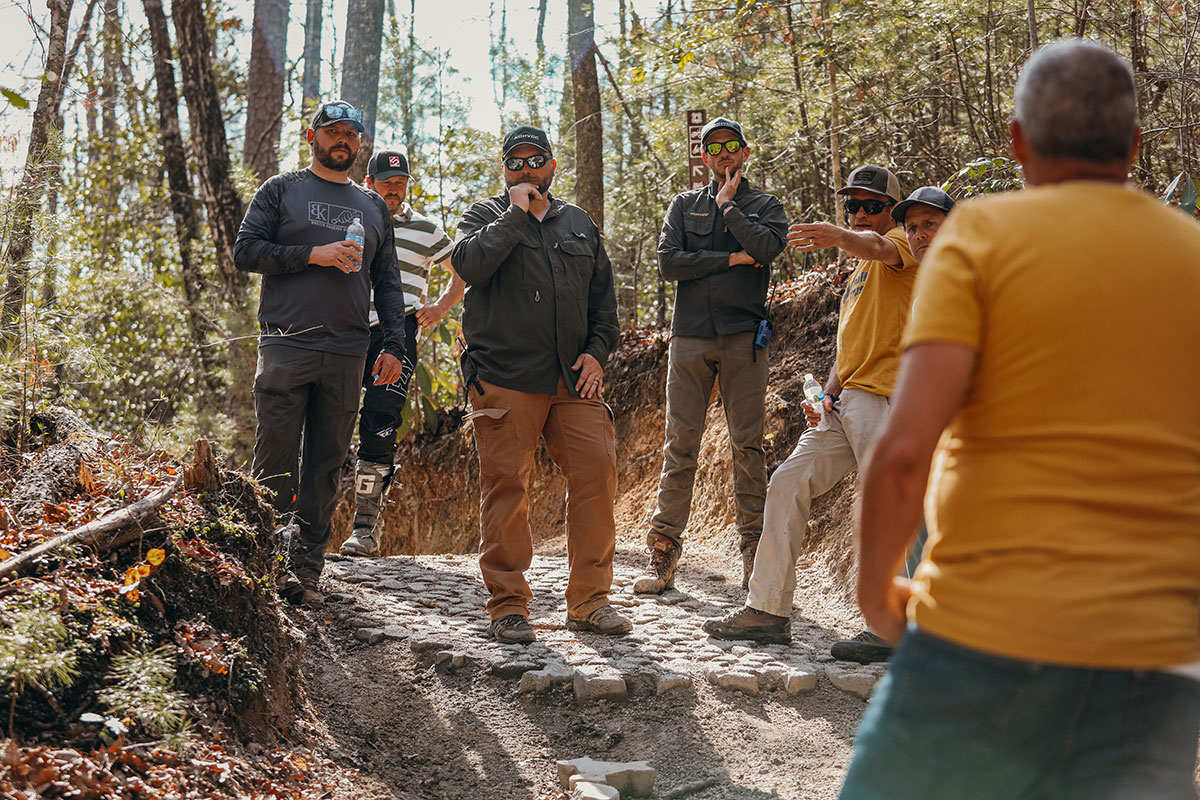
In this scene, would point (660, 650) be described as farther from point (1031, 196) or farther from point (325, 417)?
point (1031, 196)

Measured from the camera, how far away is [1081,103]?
1.89 metres

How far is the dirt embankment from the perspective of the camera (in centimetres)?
930

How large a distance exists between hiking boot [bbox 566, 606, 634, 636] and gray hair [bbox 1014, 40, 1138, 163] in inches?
182

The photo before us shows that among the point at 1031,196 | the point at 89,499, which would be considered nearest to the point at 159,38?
the point at 89,499

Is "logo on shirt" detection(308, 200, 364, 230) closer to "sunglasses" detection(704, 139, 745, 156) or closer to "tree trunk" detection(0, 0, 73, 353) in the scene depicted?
"tree trunk" detection(0, 0, 73, 353)

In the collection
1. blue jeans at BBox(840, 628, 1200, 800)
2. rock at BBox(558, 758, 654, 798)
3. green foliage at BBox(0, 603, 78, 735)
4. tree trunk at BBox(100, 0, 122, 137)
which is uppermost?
tree trunk at BBox(100, 0, 122, 137)

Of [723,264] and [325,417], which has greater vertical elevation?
[723,264]

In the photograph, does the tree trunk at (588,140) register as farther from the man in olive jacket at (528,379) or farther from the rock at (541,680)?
the rock at (541,680)

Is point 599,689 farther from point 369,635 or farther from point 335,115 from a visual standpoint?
point 335,115

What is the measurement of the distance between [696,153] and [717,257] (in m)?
1.99

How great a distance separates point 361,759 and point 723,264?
12.7 ft

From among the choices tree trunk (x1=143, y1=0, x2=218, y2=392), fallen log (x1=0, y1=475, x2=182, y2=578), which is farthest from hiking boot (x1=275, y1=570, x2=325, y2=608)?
tree trunk (x1=143, y1=0, x2=218, y2=392)

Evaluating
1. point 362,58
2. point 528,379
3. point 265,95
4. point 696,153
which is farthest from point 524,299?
point 265,95

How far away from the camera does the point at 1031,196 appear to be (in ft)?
6.14
